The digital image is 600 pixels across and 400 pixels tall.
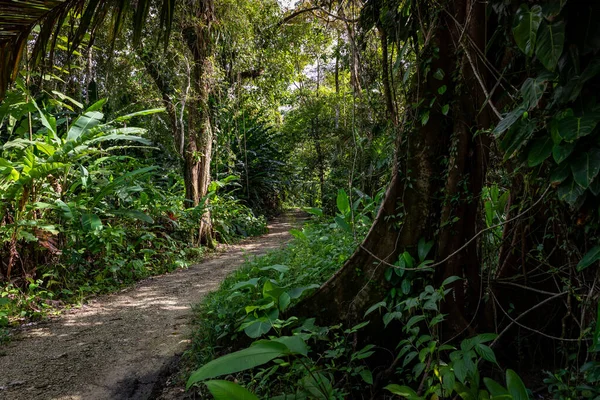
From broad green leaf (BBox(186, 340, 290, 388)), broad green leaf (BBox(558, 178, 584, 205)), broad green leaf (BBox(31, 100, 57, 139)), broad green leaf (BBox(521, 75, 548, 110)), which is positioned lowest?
broad green leaf (BBox(186, 340, 290, 388))

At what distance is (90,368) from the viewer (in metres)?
2.62

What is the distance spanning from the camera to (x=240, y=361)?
1.29m

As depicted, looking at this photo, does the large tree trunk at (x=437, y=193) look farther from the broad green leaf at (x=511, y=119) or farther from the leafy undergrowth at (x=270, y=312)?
the broad green leaf at (x=511, y=119)

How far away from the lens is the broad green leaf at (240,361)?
122cm

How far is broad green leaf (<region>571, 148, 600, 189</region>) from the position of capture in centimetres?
133

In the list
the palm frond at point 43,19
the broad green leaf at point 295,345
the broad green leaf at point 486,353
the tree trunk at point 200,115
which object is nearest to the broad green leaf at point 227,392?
the broad green leaf at point 295,345

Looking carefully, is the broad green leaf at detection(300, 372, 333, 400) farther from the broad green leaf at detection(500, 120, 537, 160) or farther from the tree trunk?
the tree trunk

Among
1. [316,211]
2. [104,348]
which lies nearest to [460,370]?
[104,348]

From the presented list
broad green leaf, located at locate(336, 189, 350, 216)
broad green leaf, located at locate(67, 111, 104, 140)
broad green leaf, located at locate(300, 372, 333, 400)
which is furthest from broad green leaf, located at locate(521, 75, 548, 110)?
broad green leaf, located at locate(67, 111, 104, 140)

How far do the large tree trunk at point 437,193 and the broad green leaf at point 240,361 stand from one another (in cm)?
110

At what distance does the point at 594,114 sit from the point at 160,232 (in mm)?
6000

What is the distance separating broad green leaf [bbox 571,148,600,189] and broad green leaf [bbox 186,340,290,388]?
1204mm

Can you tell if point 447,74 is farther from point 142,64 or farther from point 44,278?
point 142,64

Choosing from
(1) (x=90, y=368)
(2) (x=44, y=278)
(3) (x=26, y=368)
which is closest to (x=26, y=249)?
(2) (x=44, y=278)
